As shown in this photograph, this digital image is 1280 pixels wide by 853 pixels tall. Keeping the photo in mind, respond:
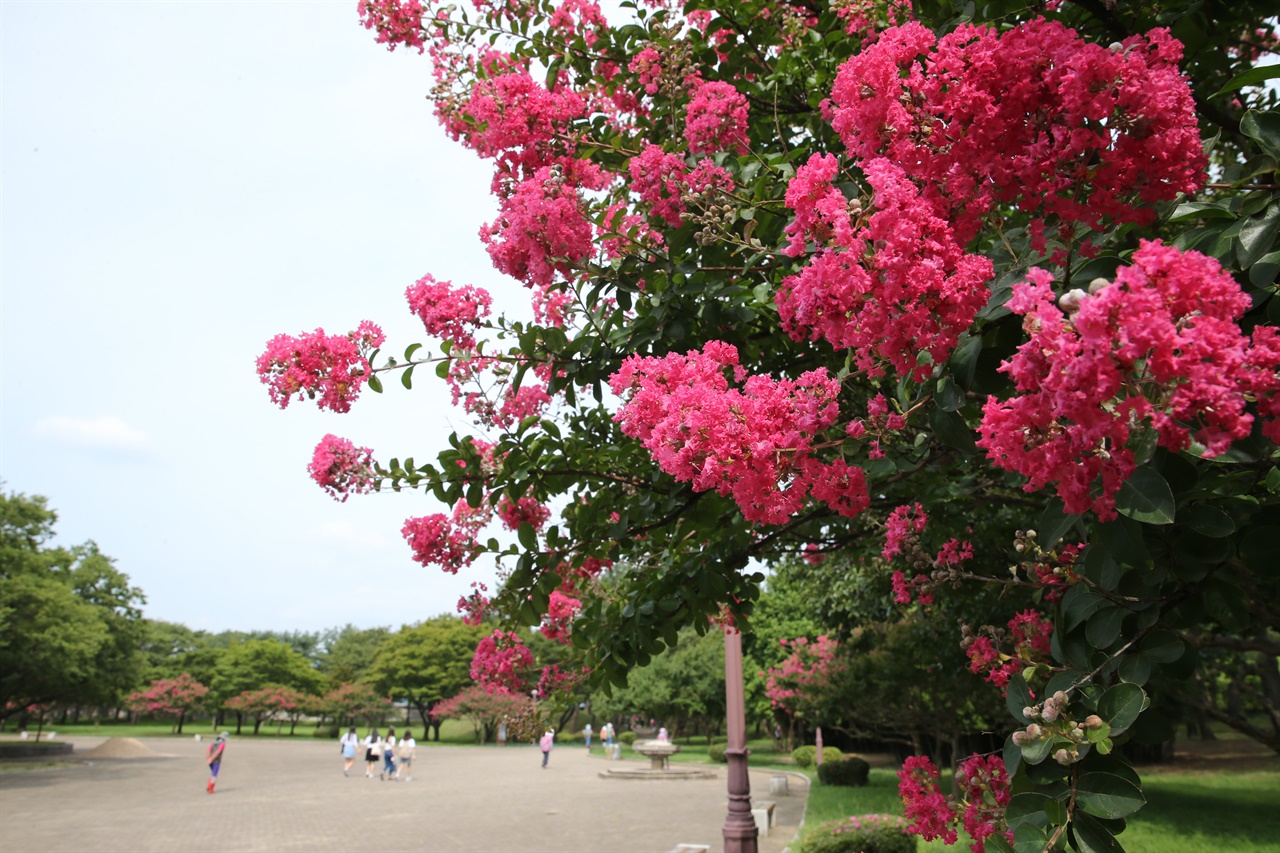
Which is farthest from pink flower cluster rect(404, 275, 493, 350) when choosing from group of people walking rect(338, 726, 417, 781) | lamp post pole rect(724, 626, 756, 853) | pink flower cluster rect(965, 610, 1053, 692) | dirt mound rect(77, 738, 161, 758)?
dirt mound rect(77, 738, 161, 758)

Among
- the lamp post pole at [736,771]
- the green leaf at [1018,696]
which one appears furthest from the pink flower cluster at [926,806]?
the lamp post pole at [736,771]

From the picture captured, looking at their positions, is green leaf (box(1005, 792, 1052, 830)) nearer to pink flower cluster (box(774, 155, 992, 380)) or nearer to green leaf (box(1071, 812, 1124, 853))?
green leaf (box(1071, 812, 1124, 853))

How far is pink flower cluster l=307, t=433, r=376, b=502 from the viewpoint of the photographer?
4.27 metres

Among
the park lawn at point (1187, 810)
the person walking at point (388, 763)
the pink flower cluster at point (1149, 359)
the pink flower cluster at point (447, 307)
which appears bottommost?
the person walking at point (388, 763)

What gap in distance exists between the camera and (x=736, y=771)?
7879mm

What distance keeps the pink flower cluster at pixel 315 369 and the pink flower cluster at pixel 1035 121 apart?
2488mm

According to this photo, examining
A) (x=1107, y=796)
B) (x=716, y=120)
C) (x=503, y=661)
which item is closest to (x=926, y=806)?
(x=1107, y=796)

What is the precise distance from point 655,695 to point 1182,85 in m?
37.2

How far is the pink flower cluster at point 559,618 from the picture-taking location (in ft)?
15.5

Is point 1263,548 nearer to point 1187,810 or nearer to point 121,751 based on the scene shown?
point 1187,810

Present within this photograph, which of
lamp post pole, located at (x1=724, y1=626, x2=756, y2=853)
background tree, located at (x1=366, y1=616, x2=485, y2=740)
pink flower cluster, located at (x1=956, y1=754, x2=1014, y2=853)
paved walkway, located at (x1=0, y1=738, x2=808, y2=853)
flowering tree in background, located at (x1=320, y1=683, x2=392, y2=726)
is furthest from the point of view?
flowering tree in background, located at (x1=320, y1=683, x2=392, y2=726)

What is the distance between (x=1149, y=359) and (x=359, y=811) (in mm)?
17986

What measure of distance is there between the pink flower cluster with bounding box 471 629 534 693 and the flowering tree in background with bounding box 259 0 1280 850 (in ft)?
0.27

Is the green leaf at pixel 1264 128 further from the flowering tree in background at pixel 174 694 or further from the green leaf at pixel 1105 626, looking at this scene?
the flowering tree in background at pixel 174 694
